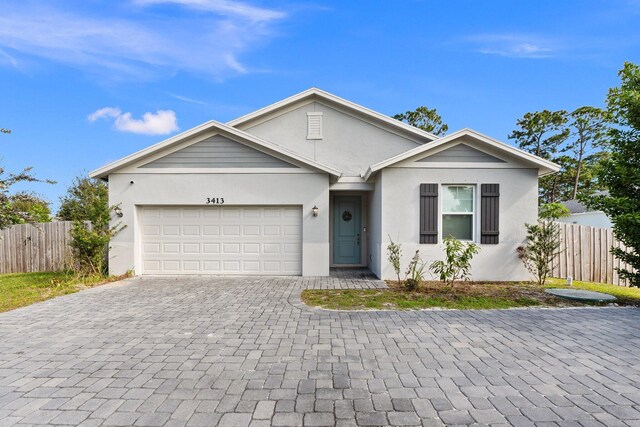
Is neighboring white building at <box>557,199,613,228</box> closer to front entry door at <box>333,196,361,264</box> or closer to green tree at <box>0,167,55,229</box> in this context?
front entry door at <box>333,196,361,264</box>

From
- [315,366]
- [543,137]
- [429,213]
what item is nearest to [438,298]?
[429,213]

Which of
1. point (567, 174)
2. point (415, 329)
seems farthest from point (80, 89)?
point (567, 174)

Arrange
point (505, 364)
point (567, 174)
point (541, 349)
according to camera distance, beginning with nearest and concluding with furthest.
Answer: point (505, 364), point (541, 349), point (567, 174)

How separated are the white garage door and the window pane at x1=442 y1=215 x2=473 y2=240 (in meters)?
4.44

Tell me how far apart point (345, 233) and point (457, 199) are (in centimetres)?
413

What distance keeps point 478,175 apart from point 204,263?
28.8 ft

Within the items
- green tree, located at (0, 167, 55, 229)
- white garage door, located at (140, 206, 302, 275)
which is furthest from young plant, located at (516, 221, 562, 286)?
green tree, located at (0, 167, 55, 229)

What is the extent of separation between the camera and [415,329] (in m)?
4.82

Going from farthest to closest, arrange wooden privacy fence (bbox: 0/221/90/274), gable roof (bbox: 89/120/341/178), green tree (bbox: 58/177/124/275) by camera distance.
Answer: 1. wooden privacy fence (bbox: 0/221/90/274)
2. gable roof (bbox: 89/120/341/178)
3. green tree (bbox: 58/177/124/275)

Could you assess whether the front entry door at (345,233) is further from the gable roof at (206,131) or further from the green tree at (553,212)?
the green tree at (553,212)

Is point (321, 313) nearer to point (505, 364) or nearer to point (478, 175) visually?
point (505, 364)

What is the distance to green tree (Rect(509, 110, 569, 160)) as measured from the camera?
2623 centimetres

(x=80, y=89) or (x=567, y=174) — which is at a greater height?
(x=80, y=89)

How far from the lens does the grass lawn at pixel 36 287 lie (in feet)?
22.0
